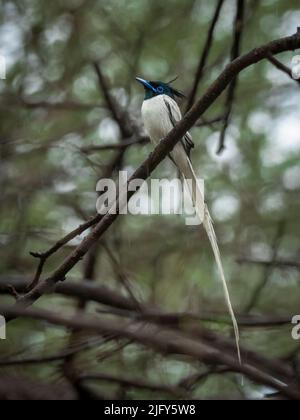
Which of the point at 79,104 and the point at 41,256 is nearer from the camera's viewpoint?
the point at 41,256

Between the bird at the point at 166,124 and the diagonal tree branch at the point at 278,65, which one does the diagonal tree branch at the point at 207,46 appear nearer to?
the bird at the point at 166,124

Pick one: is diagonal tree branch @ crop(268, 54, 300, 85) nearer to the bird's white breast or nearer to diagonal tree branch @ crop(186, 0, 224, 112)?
diagonal tree branch @ crop(186, 0, 224, 112)

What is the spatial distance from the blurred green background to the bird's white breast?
29.5 inches

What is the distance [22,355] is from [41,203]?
2420 mm

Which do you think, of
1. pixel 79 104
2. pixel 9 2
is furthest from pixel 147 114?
pixel 9 2

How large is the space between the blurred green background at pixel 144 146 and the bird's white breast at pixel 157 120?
2.46ft

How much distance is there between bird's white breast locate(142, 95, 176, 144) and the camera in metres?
4.77

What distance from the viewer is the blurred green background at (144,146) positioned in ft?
18.3

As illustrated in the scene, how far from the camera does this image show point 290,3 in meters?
5.77

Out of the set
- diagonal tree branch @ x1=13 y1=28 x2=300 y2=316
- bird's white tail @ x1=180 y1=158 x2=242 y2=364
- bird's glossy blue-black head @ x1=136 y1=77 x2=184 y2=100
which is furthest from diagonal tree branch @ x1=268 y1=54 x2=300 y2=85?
bird's glossy blue-black head @ x1=136 y1=77 x2=184 y2=100

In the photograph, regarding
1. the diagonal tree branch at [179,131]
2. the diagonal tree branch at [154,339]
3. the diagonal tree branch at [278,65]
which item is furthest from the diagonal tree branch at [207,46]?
the diagonal tree branch at [154,339]

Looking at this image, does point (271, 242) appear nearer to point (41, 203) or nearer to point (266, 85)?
point (266, 85)
